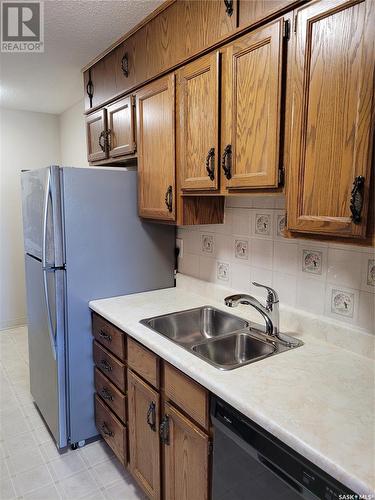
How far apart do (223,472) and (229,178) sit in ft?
3.46

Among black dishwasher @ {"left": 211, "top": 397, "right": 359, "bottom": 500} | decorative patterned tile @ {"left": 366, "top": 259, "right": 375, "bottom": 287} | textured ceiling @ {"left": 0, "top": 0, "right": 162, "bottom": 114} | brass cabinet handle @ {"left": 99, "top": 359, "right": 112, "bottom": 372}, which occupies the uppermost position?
textured ceiling @ {"left": 0, "top": 0, "right": 162, "bottom": 114}

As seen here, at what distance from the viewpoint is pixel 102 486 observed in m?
1.85

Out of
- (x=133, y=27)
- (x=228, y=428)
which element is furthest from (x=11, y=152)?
(x=228, y=428)

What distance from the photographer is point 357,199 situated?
100 cm

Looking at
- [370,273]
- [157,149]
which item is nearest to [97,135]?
[157,149]

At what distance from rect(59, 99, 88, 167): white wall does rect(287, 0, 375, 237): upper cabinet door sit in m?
2.74

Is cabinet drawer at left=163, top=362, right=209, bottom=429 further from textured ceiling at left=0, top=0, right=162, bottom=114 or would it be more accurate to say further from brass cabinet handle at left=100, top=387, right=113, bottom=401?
textured ceiling at left=0, top=0, right=162, bottom=114

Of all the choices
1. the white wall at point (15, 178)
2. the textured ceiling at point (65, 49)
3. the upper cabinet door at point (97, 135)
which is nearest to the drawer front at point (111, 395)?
the upper cabinet door at point (97, 135)

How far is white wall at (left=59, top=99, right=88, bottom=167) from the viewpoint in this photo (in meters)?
3.52

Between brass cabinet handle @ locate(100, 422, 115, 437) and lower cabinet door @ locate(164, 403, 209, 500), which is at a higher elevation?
lower cabinet door @ locate(164, 403, 209, 500)

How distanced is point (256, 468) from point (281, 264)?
0.88 m

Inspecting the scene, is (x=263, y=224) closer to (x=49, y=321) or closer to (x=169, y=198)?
(x=169, y=198)

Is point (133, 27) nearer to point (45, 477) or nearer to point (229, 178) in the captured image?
point (229, 178)

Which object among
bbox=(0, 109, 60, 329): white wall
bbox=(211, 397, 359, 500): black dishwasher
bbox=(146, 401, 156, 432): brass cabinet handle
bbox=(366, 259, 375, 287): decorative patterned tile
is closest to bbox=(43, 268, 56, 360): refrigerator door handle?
bbox=(146, 401, 156, 432): brass cabinet handle
